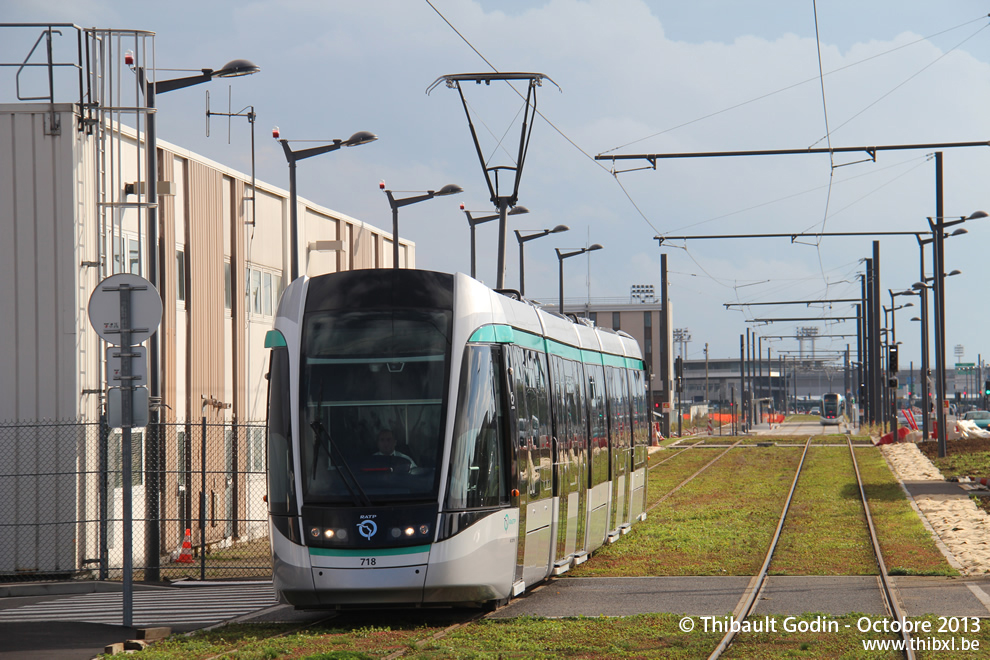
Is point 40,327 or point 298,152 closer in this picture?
point 40,327

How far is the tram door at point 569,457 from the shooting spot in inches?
Answer: 537

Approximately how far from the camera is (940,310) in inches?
1476

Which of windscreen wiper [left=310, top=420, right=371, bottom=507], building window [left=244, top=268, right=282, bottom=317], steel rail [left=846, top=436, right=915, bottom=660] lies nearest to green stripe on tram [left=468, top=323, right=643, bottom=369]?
windscreen wiper [left=310, top=420, right=371, bottom=507]

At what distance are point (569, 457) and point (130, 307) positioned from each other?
5.58m

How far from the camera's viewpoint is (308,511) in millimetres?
10562

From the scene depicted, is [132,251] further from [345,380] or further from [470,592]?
[470,592]

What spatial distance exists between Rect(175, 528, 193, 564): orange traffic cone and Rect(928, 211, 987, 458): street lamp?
81.8 ft

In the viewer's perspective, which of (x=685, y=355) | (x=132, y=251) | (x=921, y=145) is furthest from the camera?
(x=685, y=355)

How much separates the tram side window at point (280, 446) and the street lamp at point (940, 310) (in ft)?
95.2

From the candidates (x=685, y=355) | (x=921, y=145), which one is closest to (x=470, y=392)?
(x=921, y=145)

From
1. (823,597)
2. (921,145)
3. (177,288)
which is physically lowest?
(823,597)

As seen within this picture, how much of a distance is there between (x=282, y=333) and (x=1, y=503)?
7113mm

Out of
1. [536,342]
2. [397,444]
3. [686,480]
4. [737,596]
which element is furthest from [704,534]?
[686,480]

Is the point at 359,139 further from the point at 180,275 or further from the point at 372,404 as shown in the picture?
the point at 372,404
